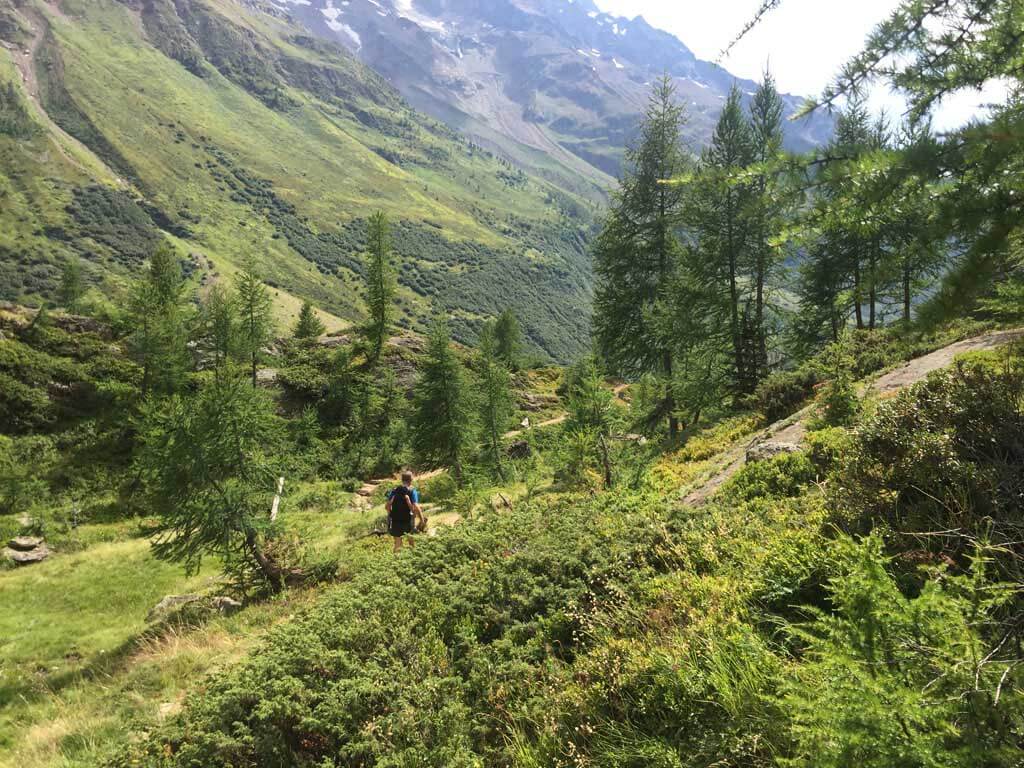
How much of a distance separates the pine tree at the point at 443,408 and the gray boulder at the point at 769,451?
56.9 feet

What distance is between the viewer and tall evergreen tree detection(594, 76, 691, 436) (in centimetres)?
2019

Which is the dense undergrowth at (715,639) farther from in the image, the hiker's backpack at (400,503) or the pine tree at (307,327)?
the pine tree at (307,327)

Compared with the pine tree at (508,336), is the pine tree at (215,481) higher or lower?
lower

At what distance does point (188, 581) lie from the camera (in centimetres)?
1495

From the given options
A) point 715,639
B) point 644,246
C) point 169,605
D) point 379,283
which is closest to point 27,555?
point 169,605

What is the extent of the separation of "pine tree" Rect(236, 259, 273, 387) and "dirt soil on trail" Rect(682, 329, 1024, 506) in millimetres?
29851

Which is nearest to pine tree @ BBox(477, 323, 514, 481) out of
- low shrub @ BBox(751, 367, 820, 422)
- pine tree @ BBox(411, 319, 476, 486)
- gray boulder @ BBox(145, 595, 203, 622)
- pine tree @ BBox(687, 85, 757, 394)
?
pine tree @ BBox(411, 319, 476, 486)

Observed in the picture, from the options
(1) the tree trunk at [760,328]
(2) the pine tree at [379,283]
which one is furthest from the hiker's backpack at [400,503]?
(2) the pine tree at [379,283]

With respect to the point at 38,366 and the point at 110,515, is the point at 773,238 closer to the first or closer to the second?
the point at 110,515

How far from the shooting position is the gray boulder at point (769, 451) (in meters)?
7.97

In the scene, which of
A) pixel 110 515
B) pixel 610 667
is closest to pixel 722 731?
pixel 610 667

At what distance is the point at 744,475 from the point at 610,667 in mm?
4548

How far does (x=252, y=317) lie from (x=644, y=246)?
86.2 ft

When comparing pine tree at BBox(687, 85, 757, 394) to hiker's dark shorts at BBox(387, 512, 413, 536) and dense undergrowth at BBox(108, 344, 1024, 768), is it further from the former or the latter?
hiker's dark shorts at BBox(387, 512, 413, 536)
